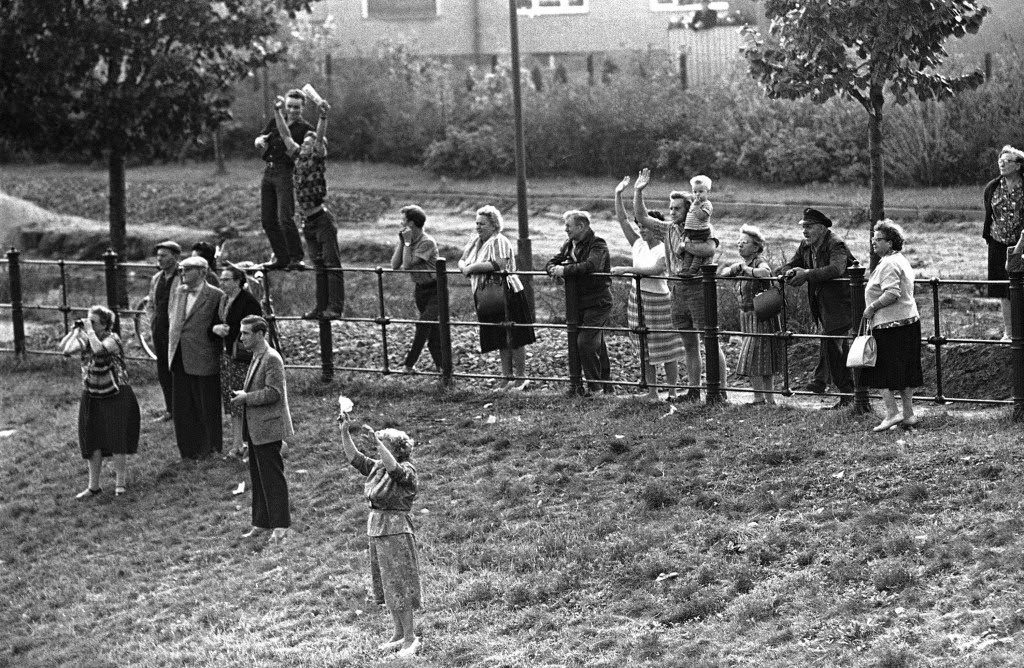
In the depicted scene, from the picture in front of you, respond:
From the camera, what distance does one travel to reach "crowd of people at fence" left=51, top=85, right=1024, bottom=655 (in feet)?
39.4

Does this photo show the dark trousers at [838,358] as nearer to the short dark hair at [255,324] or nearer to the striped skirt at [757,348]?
the striped skirt at [757,348]

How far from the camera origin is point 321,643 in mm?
10297

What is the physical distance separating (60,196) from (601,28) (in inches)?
538

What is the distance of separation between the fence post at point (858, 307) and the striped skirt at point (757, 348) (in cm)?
83

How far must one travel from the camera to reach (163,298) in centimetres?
1500

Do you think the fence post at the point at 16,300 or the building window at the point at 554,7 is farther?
the building window at the point at 554,7

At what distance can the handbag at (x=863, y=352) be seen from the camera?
11.9 metres

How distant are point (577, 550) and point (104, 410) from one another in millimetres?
5047

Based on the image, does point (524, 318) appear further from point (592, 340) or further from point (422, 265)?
point (422, 265)

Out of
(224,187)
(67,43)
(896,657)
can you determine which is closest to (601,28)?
(224,187)

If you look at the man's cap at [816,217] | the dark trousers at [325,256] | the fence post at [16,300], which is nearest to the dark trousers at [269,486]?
the dark trousers at [325,256]

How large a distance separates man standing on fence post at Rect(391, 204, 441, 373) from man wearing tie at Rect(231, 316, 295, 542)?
138 inches

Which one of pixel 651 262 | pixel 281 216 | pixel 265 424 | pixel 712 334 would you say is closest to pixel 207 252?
pixel 281 216

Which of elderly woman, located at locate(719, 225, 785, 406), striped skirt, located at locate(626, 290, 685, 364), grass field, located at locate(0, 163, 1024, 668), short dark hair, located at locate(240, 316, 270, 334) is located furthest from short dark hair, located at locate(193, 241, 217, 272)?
elderly woman, located at locate(719, 225, 785, 406)
